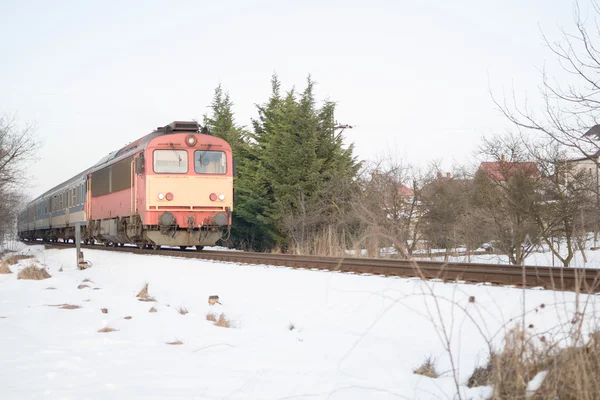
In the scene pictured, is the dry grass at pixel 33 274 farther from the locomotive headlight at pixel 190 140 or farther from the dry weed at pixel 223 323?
the locomotive headlight at pixel 190 140

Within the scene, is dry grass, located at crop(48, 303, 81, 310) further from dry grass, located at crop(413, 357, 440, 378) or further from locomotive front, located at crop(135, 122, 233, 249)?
locomotive front, located at crop(135, 122, 233, 249)

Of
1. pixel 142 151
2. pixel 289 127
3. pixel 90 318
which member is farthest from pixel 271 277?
pixel 289 127

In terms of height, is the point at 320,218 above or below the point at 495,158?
below

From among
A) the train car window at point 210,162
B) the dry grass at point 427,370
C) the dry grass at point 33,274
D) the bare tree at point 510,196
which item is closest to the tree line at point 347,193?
the bare tree at point 510,196

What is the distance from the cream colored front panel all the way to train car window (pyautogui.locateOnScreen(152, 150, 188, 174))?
0.18 metres

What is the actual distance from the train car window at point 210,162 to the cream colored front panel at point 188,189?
0.19m

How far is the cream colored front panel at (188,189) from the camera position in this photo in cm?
1692

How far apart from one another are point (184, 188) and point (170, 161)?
0.86 metres

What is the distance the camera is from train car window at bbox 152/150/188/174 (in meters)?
17.2

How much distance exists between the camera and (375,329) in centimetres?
612

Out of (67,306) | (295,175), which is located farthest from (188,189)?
(67,306)

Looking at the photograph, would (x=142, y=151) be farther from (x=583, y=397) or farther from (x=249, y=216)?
(x=583, y=397)

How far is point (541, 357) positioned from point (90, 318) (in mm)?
4882

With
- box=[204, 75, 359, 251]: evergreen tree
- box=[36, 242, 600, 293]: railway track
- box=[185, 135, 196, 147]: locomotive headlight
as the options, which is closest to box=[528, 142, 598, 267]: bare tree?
box=[204, 75, 359, 251]: evergreen tree
